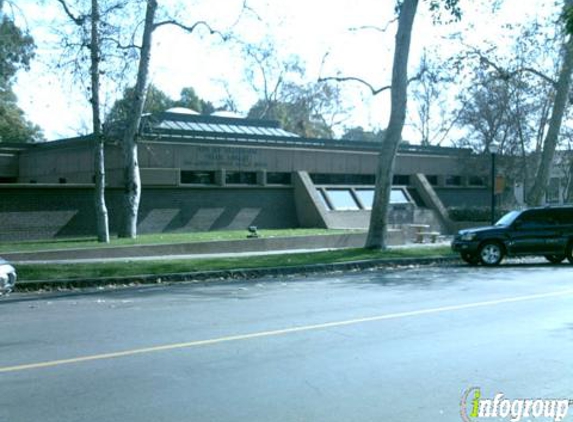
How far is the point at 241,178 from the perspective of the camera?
30516mm

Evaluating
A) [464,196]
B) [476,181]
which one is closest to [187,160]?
[464,196]

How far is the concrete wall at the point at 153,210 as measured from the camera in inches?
931

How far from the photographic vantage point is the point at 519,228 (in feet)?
63.9

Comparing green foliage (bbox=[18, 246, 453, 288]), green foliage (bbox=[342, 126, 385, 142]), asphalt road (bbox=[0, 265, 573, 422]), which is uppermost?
green foliage (bbox=[342, 126, 385, 142])

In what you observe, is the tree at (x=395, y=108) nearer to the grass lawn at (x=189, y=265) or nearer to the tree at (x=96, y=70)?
the grass lawn at (x=189, y=265)

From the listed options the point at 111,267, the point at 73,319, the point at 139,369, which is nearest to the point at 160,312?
the point at 73,319

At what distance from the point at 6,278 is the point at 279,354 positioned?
7.08 metres

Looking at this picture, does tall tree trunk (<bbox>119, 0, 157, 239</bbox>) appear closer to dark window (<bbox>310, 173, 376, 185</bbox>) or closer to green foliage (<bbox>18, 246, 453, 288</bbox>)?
green foliage (<bbox>18, 246, 453, 288</bbox>)

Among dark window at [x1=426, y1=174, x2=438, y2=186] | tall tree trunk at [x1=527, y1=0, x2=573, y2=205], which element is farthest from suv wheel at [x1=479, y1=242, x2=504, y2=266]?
dark window at [x1=426, y1=174, x2=438, y2=186]

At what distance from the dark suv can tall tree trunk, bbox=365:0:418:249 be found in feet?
9.10

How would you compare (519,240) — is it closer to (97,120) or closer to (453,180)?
(97,120)

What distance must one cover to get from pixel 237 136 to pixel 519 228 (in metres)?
15.4

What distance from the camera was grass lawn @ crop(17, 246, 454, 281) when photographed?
14906mm

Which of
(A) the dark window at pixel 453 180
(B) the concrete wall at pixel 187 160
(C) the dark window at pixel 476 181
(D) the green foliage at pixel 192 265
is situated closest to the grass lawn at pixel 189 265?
(D) the green foliage at pixel 192 265
